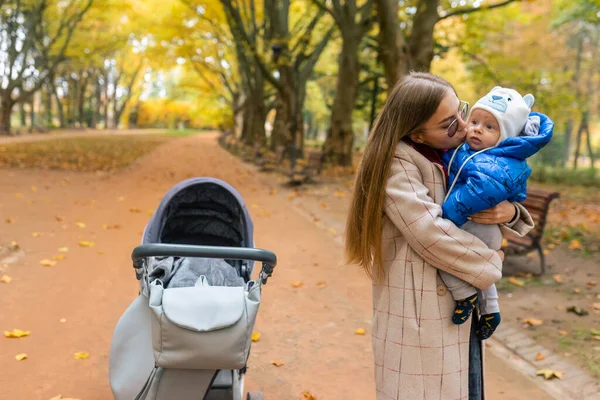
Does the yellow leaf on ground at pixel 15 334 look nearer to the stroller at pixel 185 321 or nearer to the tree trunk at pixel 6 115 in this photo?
the stroller at pixel 185 321

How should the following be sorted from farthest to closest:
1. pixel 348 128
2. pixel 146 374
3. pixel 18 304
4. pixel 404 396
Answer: pixel 348 128 → pixel 18 304 → pixel 146 374 → pixel 404 396

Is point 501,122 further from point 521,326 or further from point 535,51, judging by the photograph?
point 535,51

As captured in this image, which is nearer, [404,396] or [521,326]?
[404,396]

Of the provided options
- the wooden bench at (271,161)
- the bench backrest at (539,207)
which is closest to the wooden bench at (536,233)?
the bench backrest at (539,207)

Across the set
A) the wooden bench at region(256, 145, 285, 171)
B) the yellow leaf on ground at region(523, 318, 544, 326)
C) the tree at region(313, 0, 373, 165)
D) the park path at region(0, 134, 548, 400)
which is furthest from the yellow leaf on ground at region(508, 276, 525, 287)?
the wooden bench at region(256, 145, 285, 171)

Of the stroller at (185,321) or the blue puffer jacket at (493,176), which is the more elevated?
the blue puffer jacket at (493,176)

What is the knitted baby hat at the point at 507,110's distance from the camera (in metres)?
1.92

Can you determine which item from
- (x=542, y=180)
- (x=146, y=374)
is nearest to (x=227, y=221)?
(x=146, y=374)

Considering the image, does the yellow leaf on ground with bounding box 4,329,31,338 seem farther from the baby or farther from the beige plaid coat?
the baby

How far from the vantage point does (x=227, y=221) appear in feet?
12.5

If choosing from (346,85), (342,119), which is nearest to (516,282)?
(342,119)

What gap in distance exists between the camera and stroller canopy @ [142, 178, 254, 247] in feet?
12.0

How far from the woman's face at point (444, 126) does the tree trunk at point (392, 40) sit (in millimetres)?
7886

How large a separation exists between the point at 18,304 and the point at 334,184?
35.5 feet
